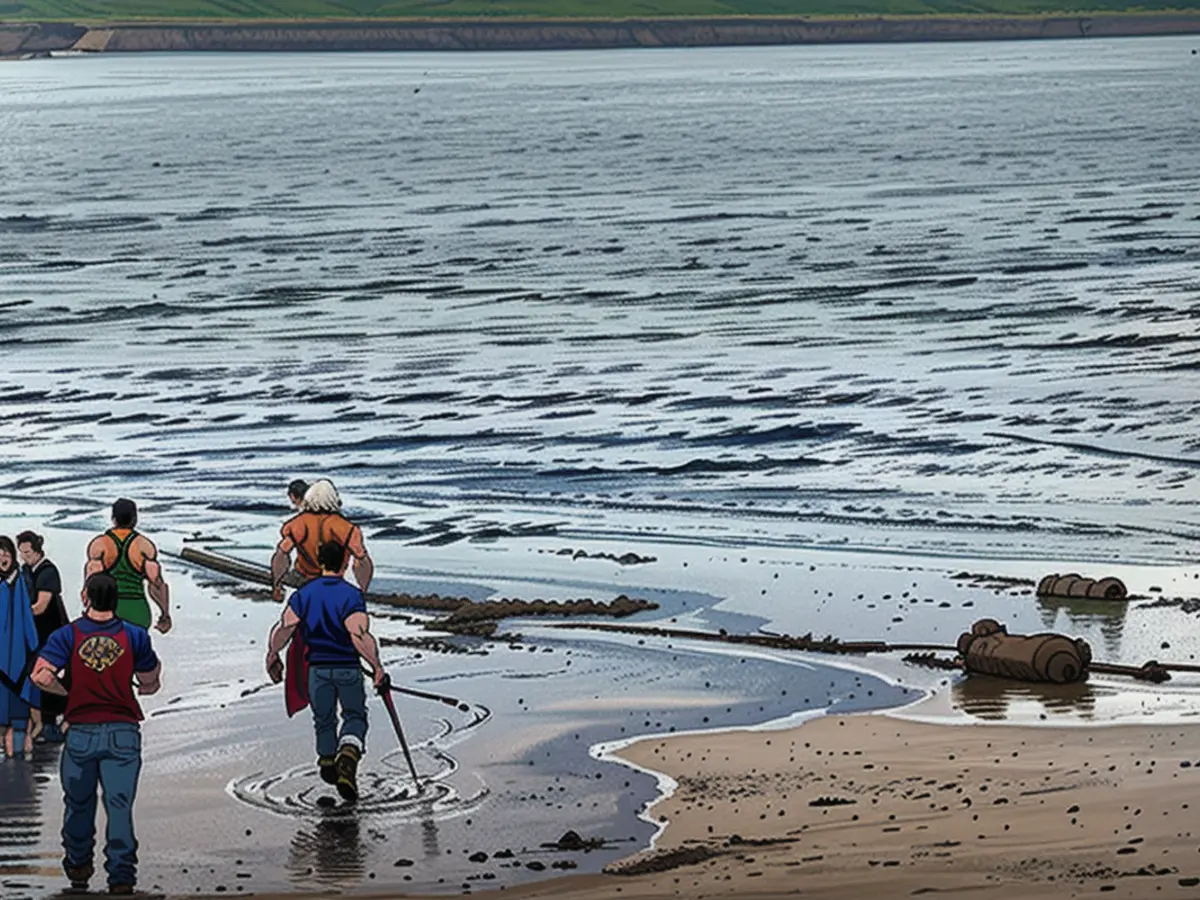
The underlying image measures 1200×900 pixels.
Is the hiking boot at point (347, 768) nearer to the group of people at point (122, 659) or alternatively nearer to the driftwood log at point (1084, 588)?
the group of people at point (122, 659)

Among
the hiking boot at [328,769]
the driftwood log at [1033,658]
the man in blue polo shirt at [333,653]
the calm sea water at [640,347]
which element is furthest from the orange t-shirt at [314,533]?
the calm sea water at [640,347]

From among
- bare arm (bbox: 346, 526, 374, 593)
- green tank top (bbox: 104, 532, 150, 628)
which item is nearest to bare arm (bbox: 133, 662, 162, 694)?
bare arm (bbox: 346, 526, 374, 593)

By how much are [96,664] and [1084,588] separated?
10370 mm

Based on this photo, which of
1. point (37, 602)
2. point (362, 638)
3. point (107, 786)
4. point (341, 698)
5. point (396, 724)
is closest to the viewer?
point (107, 786)

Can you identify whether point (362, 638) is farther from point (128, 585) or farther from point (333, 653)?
point (128, 585)

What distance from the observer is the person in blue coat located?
1469cm

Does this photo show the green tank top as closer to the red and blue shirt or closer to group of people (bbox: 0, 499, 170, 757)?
group of people (bbox: 0, 499, 170, 757)

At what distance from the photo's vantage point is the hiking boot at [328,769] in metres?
13.8

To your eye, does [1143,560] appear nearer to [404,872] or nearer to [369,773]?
[369,773]

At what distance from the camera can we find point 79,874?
11906 mm

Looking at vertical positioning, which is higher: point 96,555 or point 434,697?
point 96,555

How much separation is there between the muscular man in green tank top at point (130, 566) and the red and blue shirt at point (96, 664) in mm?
3340

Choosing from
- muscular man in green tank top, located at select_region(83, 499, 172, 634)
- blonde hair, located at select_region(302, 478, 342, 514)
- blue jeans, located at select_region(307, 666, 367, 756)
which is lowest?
blue jeans, located at select_region(307, 666, 367, 756)

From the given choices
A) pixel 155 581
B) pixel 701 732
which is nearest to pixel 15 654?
pixel 155 581
